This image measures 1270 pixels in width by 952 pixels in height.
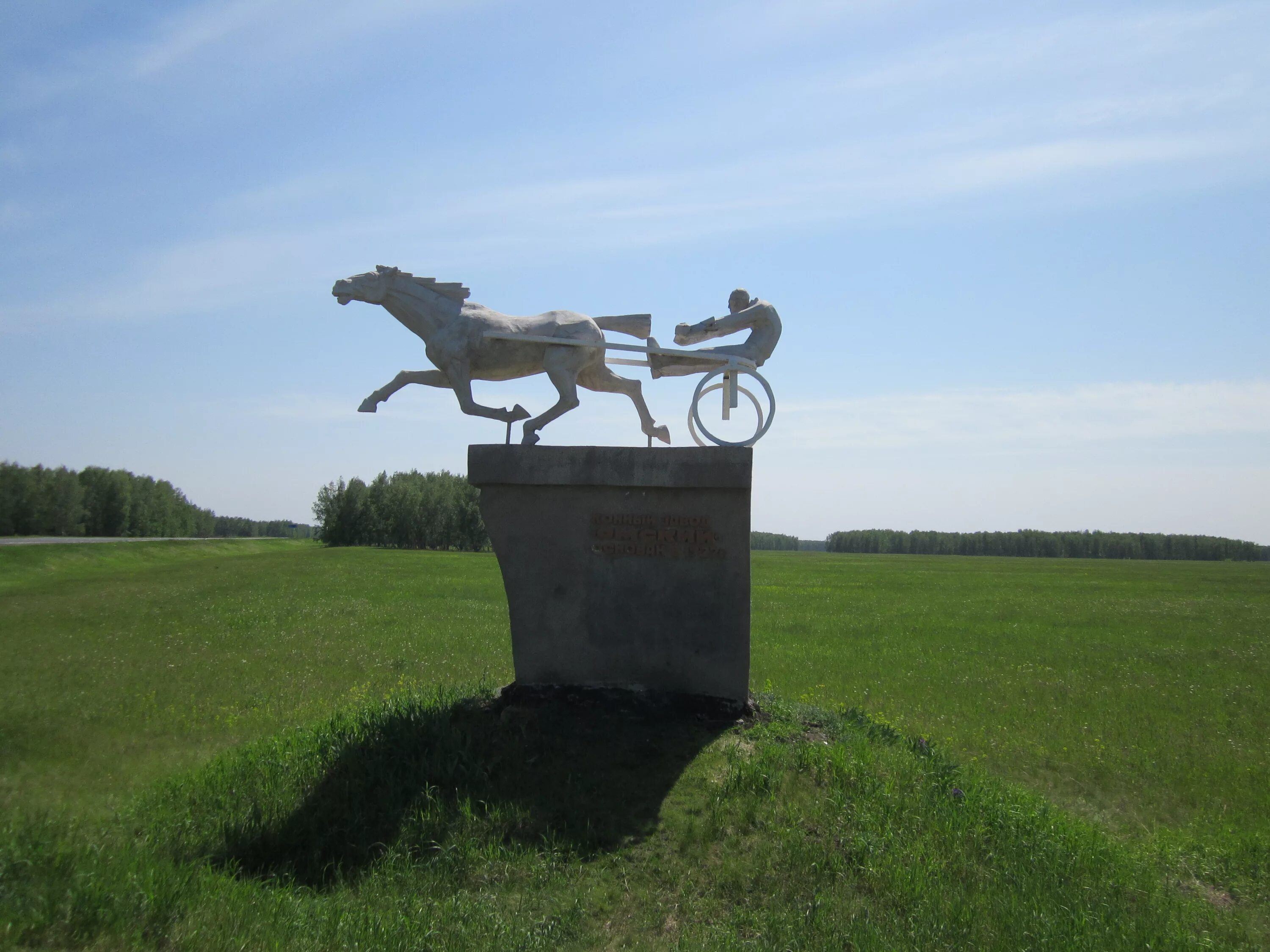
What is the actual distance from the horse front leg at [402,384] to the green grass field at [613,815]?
9.90ft

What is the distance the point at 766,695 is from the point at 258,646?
10.8m

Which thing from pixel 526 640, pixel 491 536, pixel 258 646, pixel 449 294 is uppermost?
pixel 449 294

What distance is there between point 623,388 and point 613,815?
4.55 metres

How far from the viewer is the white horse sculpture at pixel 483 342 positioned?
28.0 feet

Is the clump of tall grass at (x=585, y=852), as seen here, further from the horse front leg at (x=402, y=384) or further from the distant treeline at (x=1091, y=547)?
the distant treeline at (x=1091, y=547)

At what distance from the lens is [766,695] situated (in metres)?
9.34

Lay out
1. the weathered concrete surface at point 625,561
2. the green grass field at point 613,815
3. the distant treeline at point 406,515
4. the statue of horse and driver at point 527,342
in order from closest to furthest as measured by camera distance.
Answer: the green grass field at point 613,815, the weathered concrete surface at point 625,561, the statue of horse and driver at point 527,342, the distant treeline at point 406,515

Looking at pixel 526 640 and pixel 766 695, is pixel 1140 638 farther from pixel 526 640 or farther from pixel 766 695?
pixel 526 640

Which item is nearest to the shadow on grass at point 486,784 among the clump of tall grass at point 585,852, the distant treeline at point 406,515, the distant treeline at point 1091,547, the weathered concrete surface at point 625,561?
the clump of tall grass at point 585,852

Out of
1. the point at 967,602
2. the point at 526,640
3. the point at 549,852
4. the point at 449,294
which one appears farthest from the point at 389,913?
the point at 967,602

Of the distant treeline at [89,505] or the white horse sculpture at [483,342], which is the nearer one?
the white horse sculpture at [483,342]

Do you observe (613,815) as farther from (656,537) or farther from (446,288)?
(446,288)

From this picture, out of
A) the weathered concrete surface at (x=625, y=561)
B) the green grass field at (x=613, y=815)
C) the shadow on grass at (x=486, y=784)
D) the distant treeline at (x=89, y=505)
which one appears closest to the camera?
the green grass field at (x=613, y=815)

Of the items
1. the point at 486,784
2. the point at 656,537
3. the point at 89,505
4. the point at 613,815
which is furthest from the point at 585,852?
the point at 89,505
